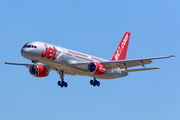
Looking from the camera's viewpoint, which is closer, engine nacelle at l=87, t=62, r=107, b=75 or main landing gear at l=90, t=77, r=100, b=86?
engine nacelle at l=87, t=62, r=107, b=75

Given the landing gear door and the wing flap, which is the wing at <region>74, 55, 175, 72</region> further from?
the landing gear door

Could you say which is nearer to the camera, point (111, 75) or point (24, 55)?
point (24, 55)

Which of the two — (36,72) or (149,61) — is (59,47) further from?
(149,61)

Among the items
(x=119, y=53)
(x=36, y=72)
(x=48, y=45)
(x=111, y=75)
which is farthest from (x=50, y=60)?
(x=119, y=53)

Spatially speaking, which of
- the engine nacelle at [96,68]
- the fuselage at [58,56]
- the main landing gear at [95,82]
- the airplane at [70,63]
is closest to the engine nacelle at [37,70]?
the airplane at [70,63]

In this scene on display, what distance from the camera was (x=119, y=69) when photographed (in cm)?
6850

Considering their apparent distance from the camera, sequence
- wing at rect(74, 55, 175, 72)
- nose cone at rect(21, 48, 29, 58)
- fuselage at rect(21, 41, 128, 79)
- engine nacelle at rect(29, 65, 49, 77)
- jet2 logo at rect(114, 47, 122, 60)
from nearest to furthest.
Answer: nose cone at rect(21, 48, 29, 58) < fuselage at rect(21, 41, 128, 79) < wing at rect(74, 55, 175, 72) < engine nacelle at rect(29, 65, 49, 77) < jet2 logo at rect(114, 47, 122, 60)

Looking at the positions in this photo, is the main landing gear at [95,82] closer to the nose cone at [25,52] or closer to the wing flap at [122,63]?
the wing flap at [122,63]

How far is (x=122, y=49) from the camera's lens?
7650cm

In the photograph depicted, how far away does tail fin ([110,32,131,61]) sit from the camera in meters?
74.4

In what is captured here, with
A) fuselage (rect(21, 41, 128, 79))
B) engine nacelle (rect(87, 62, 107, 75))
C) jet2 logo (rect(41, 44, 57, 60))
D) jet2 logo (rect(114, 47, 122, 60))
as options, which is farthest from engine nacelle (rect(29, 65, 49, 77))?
jet2 logo (rect(114, 47, 122, 60))

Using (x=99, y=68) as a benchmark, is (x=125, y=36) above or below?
above

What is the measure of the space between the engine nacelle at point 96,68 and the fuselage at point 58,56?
1.92 meters

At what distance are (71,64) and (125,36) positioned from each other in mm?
20247
